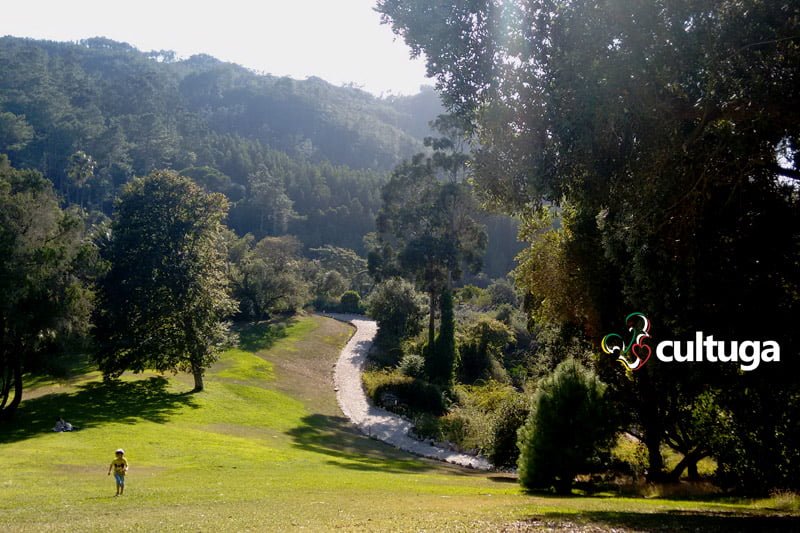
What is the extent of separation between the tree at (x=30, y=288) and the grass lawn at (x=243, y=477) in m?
3.52

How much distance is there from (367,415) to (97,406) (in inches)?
668

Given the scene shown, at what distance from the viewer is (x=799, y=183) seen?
1313cm

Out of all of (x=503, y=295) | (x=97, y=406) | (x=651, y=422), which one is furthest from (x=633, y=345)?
(x=503, y=295)

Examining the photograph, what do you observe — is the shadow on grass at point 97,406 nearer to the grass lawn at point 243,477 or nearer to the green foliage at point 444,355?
the grass lawn at point 243,477

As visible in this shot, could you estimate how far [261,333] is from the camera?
6569cm

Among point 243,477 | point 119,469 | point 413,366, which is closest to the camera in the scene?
point 119,469

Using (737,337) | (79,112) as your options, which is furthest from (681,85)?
(79,112)

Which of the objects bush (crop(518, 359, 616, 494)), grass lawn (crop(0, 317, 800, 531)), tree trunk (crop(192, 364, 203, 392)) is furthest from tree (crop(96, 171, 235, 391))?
bush (crop(518, 359, 616, 494))

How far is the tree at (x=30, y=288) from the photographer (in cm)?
2908

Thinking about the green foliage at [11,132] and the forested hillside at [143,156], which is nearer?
the green foliage at [11,132]

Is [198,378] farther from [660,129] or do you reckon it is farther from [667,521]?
[660,129]

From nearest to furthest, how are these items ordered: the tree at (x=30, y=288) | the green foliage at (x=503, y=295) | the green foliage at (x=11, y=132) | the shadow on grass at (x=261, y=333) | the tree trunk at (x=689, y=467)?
1. the tree trunk at (x=689, y=467)
2. the tree at (x=30, y=288)
3. the shadow on grass at (x=261, y=333)
4. the green foliage at (x=503, y=295)
5. the green foliage at (x=11, y=132)

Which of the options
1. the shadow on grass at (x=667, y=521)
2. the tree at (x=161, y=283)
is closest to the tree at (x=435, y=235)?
the tree at (x=161, y=283)

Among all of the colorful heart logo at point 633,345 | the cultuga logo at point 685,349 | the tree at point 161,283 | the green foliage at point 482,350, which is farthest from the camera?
the green foliage at point 482,350
